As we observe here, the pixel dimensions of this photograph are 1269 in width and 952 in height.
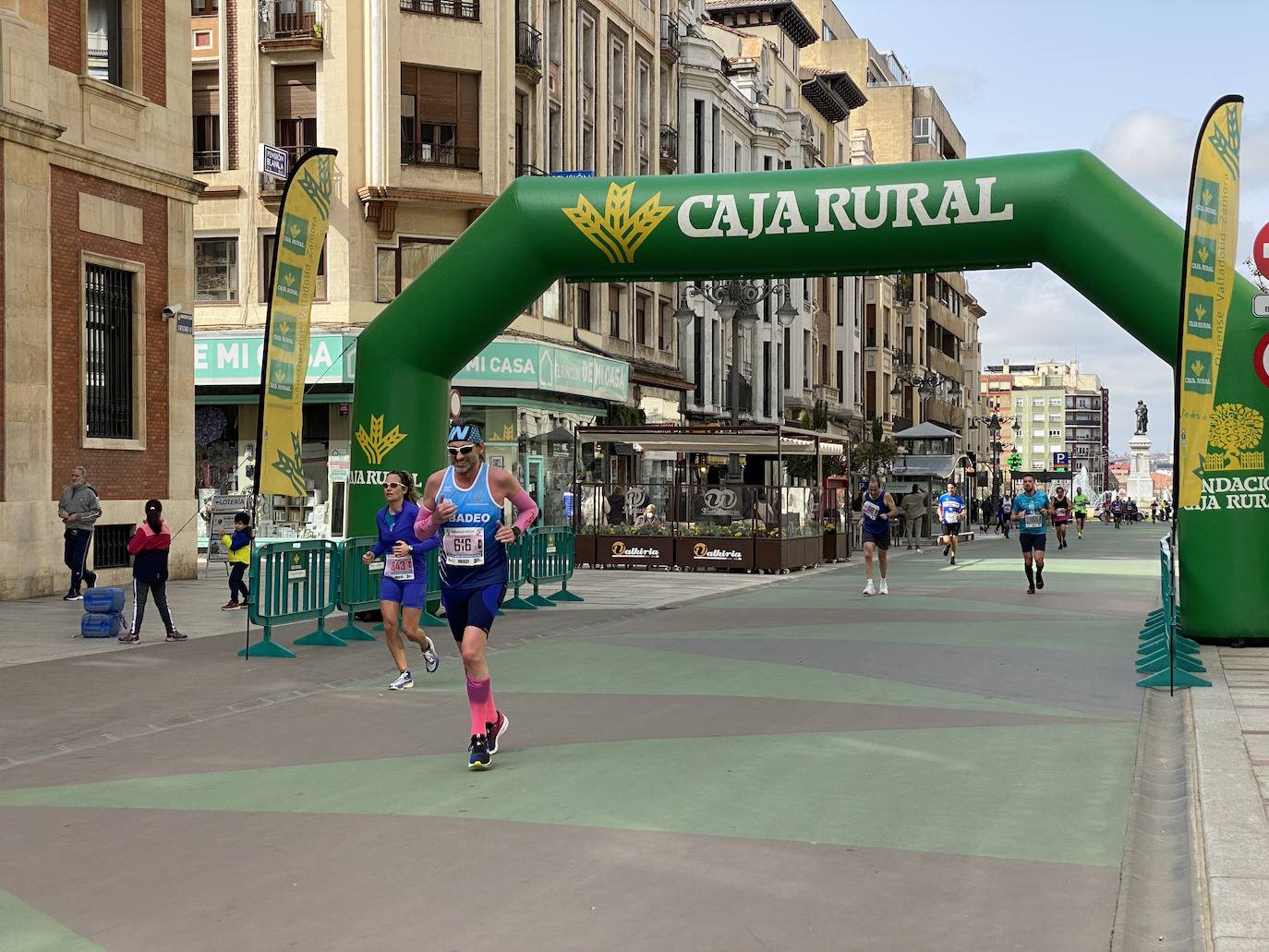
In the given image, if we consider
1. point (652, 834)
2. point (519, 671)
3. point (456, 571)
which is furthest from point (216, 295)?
point (652, 834)

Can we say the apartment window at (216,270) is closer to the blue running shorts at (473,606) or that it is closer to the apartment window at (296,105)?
the apartment window at (296,105)

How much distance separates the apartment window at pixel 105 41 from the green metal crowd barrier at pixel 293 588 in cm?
1070

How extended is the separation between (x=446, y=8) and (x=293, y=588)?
77.4 ft

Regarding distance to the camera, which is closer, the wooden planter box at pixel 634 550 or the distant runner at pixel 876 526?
the distant runner at pixel 876 526

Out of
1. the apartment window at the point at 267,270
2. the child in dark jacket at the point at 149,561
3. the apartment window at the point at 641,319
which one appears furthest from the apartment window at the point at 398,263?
the child in dark jacket at the point at 149,561

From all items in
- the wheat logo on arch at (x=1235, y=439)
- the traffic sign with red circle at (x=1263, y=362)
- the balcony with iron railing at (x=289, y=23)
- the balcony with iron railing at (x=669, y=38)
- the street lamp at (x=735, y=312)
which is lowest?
the wheat logo on arch at (x=1235, y=439)

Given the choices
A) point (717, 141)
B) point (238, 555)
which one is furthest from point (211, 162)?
point (717, 141)

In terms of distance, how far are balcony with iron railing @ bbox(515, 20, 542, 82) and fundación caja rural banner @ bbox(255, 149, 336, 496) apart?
22057mm

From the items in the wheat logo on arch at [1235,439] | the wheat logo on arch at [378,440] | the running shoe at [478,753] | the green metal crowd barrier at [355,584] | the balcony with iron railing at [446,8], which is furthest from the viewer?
the balcony with iron railing at [446,8]

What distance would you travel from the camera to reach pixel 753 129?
58.7 meters

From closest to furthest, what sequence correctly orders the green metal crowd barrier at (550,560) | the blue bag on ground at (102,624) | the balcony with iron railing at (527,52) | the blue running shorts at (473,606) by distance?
the blue running shorts at (473,606), the blue bag on ground at (102,624), the green metal crowd barrier at (550,560), the balcony with iron railing at (527,52)

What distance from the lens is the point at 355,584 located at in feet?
51.1

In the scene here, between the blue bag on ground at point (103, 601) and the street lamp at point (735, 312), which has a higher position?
the street lamp at point (735, 312)

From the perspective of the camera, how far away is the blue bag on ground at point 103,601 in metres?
15.0
